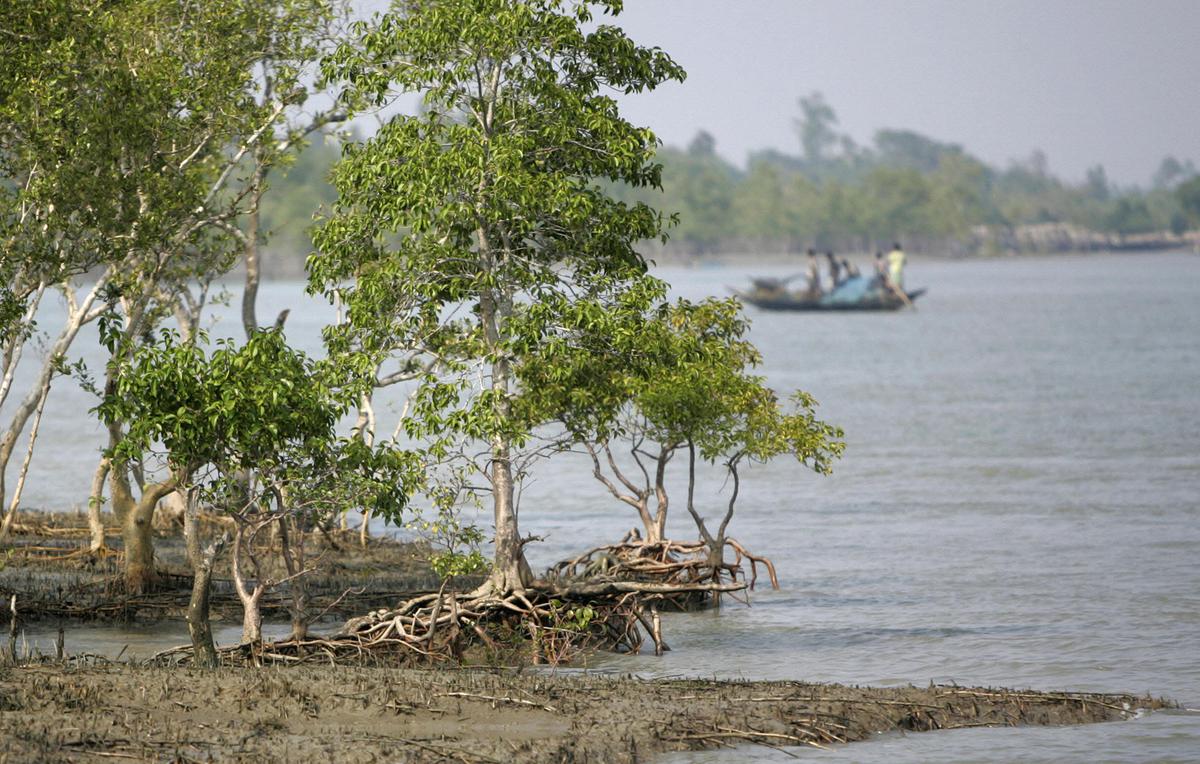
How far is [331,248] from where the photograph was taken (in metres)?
18.2

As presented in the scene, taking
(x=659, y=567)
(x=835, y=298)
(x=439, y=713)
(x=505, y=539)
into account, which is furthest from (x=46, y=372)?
(x=835, y=298)

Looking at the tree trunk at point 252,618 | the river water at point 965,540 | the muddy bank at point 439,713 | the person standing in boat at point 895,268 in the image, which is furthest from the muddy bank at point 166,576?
the person standing in boat at point 895,268

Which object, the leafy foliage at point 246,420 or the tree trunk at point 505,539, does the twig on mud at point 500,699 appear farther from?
the tree trunk at point 505,539

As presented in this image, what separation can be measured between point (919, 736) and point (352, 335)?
736cm

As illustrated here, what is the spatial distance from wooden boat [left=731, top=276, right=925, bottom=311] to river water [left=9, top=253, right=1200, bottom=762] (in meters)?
34.6

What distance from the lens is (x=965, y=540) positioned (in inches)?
1199

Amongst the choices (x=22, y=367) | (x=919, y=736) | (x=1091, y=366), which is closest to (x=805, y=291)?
(x=1091, y=366)

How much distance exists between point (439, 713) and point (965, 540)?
1786cm

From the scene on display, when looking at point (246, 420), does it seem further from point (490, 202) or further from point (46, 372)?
point (46, 372)

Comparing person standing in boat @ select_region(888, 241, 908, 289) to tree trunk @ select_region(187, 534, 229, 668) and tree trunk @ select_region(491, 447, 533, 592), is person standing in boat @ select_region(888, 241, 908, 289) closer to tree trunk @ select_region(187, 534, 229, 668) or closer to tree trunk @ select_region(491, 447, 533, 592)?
tree trunk @ select_region(491, 447, 533, 592)

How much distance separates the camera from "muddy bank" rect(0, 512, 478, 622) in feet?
67.3

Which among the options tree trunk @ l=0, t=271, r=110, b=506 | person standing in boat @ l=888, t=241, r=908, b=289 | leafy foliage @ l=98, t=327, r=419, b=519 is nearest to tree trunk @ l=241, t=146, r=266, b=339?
tree trunk @ l=0, t=271, r=110, b=506

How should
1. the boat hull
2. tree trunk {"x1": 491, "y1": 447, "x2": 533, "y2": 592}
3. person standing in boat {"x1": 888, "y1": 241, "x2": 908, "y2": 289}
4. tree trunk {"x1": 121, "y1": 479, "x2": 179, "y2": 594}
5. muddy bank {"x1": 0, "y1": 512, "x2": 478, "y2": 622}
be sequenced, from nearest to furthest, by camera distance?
tree trunk {"x1": 491, "y1": 447, "x2": 533, "y2": 592}
tree trunk {"x1": 121, "y1": 479, "x2": 179, "y2": 594}
muddy bank {"x1": 0, "y1": 512, "x2": 478, "y2": 622}
the boat hull
person standing in boat {"x1": 888, "y1": 241, "x2": 908, "y2": 289}

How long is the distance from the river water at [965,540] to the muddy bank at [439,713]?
38 centimetres
